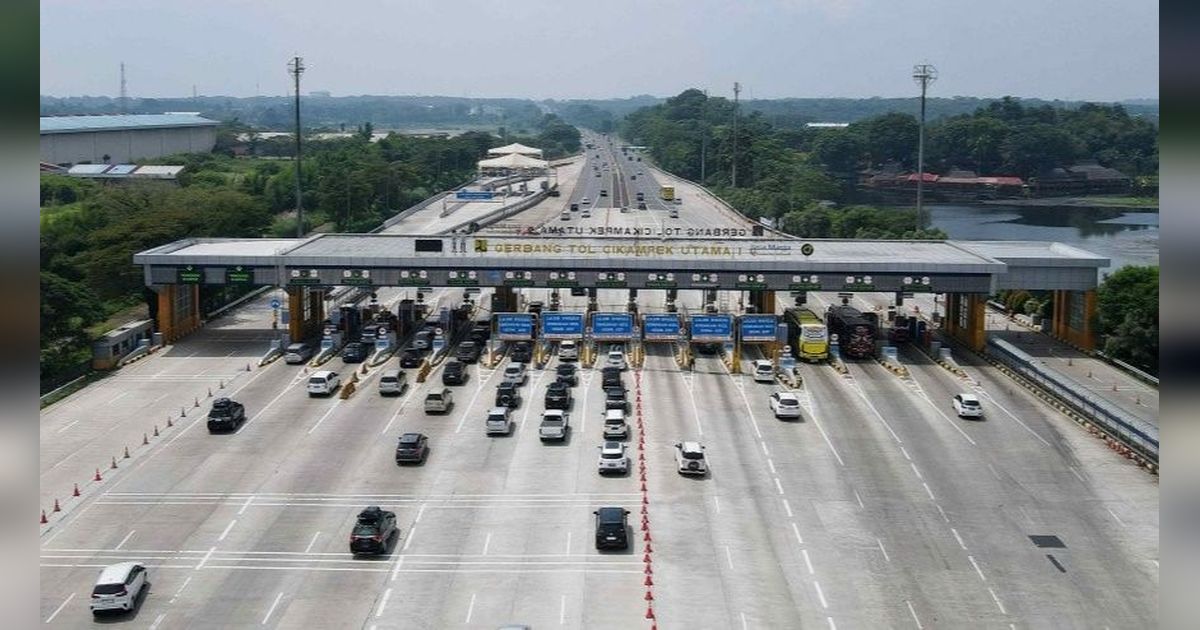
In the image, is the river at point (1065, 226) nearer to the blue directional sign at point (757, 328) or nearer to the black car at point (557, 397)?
the blue directional sign at point (757, 328)

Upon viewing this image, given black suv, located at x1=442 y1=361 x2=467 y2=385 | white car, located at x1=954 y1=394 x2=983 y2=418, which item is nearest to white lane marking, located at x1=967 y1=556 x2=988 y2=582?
white car, located at x1=954 y1=394 x2=983 y2=418

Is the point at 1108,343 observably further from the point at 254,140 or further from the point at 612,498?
the point at 254,140

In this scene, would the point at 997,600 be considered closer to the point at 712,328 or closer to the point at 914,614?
the point at 914,614

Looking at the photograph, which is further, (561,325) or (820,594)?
(561,325)

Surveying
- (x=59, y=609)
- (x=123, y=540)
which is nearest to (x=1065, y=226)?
(x=123, y=540)

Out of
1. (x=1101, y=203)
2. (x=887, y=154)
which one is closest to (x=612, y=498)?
(x=1101, y=203)

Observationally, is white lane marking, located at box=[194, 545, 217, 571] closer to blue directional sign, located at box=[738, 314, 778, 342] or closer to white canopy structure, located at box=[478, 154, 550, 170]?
blue directional sign, located at box=[738, 314, 778, 342]

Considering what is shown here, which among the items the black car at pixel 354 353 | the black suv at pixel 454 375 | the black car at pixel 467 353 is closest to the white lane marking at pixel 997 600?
the black suv at pixel 454 375
